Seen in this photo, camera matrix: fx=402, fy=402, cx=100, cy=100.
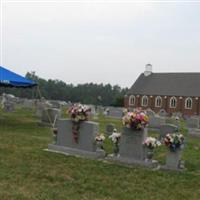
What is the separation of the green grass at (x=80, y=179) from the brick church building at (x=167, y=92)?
50400 mm

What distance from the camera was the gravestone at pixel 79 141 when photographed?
10195 mm

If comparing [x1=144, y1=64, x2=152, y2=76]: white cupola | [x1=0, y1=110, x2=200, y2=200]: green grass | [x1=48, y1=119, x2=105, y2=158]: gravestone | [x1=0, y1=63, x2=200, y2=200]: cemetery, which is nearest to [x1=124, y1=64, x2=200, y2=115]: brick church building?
[x1=144, y1=64, x2=152, y2=76]: white cupola

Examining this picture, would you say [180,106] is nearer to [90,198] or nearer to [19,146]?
[19,146]

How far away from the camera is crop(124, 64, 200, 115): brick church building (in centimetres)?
5919

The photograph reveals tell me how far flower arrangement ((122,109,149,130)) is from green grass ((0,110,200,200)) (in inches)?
40.7

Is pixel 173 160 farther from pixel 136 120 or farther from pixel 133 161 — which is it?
pixel 136 120

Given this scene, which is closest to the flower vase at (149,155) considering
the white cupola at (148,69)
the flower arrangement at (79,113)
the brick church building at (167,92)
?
the flower arrangement at (79,113)

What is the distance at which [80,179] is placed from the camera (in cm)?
738

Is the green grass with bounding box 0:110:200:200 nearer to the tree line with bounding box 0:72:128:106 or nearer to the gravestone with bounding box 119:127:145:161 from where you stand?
the gravestone with bounding box 119:127:145:161

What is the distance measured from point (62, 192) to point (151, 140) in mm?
3474

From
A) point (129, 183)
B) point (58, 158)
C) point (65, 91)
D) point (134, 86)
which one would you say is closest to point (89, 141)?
point (58, 158)

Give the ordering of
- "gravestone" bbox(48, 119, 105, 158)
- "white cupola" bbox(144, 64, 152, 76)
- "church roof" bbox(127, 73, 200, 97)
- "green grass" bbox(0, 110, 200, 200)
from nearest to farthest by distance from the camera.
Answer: "green grass" bbox(0, 110, 200, 200), "gravestone" bbox(48, 119, 105, 158), "church roof" bbox(127, 73, 200, 97), "white cupola" bbox(144, 64, 152, 76)

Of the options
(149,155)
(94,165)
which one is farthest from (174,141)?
(94,165)

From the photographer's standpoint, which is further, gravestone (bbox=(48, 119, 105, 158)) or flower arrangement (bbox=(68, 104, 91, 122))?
flower arrangement (bbox=(68, 104, 91, 122))
